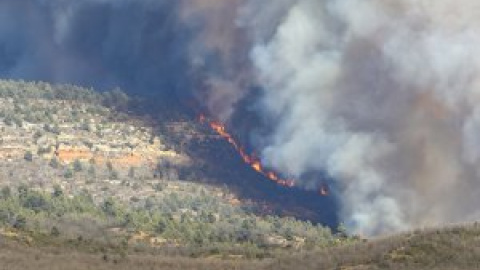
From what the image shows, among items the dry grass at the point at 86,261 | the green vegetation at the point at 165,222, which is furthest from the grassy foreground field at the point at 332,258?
the green vegetation at the point at 165,222

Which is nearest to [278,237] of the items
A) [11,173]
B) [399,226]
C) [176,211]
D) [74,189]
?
[399,226]

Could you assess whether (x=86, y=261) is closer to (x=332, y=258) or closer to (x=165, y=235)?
(x=332, y=258)

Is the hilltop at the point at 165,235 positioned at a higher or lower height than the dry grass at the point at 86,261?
higher

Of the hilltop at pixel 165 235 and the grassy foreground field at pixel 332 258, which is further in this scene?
the hilltop at pixel 165 235

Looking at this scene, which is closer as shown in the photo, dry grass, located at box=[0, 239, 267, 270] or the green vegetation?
dry grass, located at box=[0, 239, 267, 270]

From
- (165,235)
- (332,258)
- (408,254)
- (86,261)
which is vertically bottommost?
(86,261)

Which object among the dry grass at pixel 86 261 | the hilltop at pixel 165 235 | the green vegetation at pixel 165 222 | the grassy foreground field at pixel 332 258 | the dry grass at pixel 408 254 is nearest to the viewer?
the dry grass at pixel 408 254

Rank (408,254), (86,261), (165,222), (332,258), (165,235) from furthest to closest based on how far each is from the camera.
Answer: (165,222)
(165,235)
(332,258)
(86,261)
(408,254)

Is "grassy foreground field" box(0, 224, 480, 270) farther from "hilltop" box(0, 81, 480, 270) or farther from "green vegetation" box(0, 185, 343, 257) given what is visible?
"green vegetation" box(0, 185, 343, 257)

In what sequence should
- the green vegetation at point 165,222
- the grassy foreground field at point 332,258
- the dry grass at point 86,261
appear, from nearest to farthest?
the grassy foreground field at point 332,258
the dry grass at point 86,261
the green vegetation at point 165,222

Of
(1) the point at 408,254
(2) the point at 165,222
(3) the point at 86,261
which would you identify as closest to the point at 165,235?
(2) the point at 165,222

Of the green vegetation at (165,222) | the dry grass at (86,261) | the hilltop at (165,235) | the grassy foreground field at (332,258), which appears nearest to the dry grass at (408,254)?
the grassy foreground field at (332,258)

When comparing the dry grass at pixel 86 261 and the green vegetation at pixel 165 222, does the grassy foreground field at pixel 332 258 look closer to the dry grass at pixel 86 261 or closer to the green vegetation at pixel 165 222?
the dry grass at pixel 86 261

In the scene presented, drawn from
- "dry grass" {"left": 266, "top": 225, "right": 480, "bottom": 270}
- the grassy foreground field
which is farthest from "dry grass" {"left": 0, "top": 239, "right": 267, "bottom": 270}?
"dry grass" {"left": 266, "top": 225, "right": 480, "bottom": 270}
